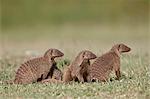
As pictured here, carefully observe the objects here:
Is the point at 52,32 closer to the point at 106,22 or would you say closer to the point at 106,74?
the point at 106,22

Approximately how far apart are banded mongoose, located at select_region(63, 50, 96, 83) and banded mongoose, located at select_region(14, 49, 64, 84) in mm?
329

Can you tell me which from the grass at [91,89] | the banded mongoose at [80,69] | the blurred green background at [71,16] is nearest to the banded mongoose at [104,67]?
the banded mongoose at [80,69]

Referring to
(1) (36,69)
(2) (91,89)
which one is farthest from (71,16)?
(2) (91,89)

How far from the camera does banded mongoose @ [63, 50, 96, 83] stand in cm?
892

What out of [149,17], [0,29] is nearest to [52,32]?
[0,29]

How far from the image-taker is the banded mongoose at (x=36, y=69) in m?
8.98

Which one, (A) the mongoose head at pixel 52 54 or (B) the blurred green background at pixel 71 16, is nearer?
(A) the mongoose head at pixel 52 54

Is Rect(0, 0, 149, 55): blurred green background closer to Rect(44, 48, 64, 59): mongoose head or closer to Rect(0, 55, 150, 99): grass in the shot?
Rect(44, 48, 64, 59): mongoose head

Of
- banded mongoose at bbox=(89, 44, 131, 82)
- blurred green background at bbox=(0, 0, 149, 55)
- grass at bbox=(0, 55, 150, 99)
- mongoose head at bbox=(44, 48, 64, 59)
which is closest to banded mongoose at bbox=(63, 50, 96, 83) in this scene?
banded mongoose at bbox=(89, 44, 131, 82)

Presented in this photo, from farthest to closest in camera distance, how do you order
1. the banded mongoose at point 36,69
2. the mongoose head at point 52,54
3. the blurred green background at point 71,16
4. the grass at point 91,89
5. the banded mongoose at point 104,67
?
the blurred green background at point 71,16 < the mongoose head at point 52,54 < the banded mongoose at point 36,69 < the banded mongoose at point 104,67 < the grass at point 91,89

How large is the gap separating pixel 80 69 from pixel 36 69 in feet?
2.23

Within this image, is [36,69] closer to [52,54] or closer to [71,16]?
[52,54]

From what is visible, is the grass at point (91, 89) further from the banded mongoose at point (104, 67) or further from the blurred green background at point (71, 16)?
the blurred green background at point (71, 16)

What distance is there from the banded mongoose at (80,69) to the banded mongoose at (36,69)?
13.0 inches
